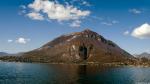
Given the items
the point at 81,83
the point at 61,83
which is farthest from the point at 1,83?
the point at 81,83

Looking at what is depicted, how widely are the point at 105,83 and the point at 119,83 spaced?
828 cm

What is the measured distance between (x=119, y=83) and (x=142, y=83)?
44.3 ft

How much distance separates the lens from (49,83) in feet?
472

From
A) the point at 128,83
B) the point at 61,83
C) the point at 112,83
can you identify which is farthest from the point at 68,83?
the point at 128,83

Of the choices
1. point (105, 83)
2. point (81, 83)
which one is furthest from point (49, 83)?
point (105, 83)

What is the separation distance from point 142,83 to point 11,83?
70.9 m

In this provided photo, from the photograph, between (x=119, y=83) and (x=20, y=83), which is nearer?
(x=20, y=83)

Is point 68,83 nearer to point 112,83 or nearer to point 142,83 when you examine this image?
point 112,83

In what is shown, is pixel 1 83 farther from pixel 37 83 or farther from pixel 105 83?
pixel 105 83

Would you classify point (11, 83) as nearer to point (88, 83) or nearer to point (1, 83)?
point (1, 83)

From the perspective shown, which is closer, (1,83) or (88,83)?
(1,83)

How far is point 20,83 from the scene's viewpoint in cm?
14212

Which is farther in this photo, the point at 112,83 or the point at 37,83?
the point at 112,83

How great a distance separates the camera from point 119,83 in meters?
155
